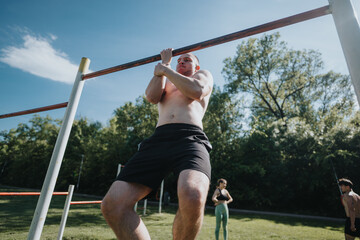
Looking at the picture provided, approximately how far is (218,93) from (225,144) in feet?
18.9

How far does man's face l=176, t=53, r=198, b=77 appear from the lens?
6.57 ft

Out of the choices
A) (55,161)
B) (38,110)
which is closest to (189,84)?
(55,161)

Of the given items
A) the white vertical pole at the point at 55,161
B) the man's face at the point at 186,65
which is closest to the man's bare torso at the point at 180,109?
the man's face at the point at 186,65

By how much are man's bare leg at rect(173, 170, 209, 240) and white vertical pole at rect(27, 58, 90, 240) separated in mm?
1486

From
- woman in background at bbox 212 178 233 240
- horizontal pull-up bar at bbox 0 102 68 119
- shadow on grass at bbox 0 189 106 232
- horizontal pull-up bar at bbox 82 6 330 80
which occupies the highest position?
horizontal pull-up bar at bbox 82 6 330 80

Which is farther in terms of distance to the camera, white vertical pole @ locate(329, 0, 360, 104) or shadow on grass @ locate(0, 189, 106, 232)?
shadow on grass @ locate(0, 189, 106, 232)

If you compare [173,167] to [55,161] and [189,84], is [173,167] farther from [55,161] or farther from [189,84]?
[55,161]

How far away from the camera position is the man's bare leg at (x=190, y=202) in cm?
115

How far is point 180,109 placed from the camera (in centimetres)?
163

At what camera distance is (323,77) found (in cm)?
2225

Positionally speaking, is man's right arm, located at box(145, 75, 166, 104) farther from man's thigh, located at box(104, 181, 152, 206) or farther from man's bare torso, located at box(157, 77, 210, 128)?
man's thigh, located at box(104, 181, 152, 206)

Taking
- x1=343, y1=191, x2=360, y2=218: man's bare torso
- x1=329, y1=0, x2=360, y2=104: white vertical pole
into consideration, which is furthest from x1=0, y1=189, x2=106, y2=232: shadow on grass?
x1=329, y1=0, x2=360, y2=104: white vertical pole

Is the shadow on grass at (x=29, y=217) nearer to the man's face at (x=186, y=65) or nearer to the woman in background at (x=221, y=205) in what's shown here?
the woman in background at (x=221, y=205)

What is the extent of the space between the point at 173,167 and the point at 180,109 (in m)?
0.47
